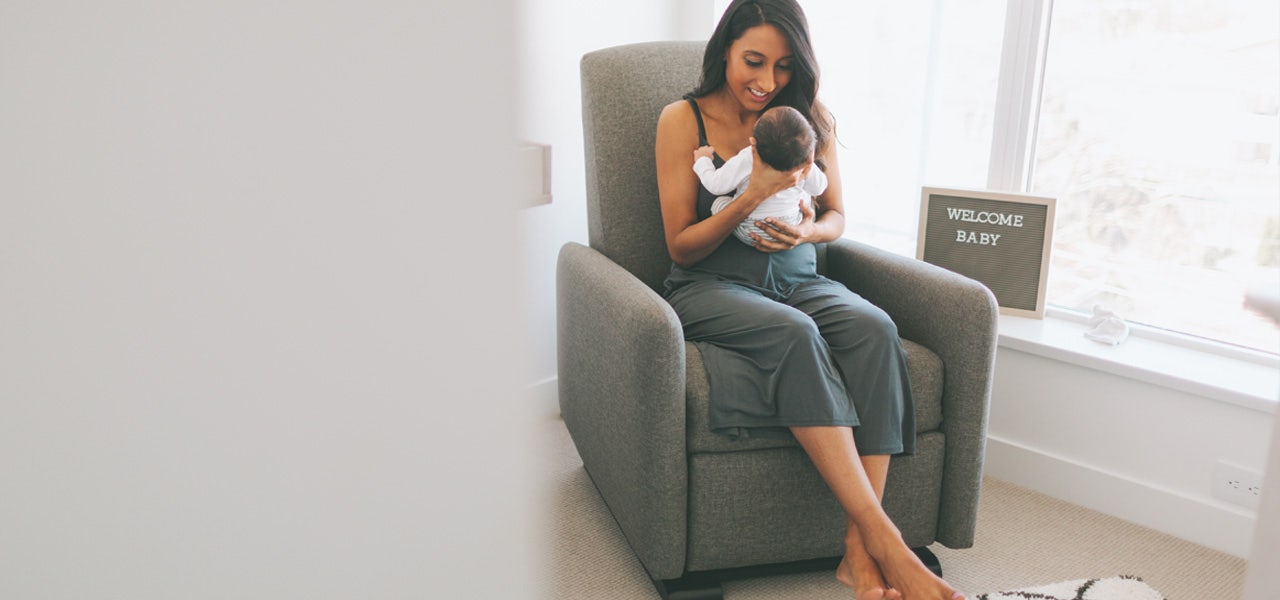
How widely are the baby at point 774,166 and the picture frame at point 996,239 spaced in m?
0.45

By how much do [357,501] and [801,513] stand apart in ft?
5.44

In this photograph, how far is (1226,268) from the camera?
2146mm

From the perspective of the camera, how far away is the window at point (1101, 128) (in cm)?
207

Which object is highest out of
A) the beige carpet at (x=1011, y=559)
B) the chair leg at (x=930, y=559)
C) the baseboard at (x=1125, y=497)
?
the baseboard at (x=1125, y=497)

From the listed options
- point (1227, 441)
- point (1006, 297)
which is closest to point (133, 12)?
point (1227, 441)

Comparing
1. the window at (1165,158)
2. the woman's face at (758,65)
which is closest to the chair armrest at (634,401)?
the woman's face at (758,65)

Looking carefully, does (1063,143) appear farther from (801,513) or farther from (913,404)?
(801,513)

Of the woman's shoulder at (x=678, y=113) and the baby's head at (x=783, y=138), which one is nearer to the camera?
the baby's head at (x=783, y=138)

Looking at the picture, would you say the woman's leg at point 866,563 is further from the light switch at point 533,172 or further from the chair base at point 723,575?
the light switch at point 533,172

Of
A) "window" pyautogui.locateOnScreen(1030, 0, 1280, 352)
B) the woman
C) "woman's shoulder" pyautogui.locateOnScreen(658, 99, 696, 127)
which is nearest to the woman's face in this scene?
the woman

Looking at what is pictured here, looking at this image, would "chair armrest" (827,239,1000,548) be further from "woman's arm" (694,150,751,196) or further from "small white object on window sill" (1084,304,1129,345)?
"small white object on window sill" (1084,304,1129,345)

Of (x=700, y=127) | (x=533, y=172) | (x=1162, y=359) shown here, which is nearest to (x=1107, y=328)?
(x=1162, y=359)

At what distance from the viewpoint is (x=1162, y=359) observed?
2.09 meters

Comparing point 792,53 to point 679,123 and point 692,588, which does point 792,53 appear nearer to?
point 679,123
